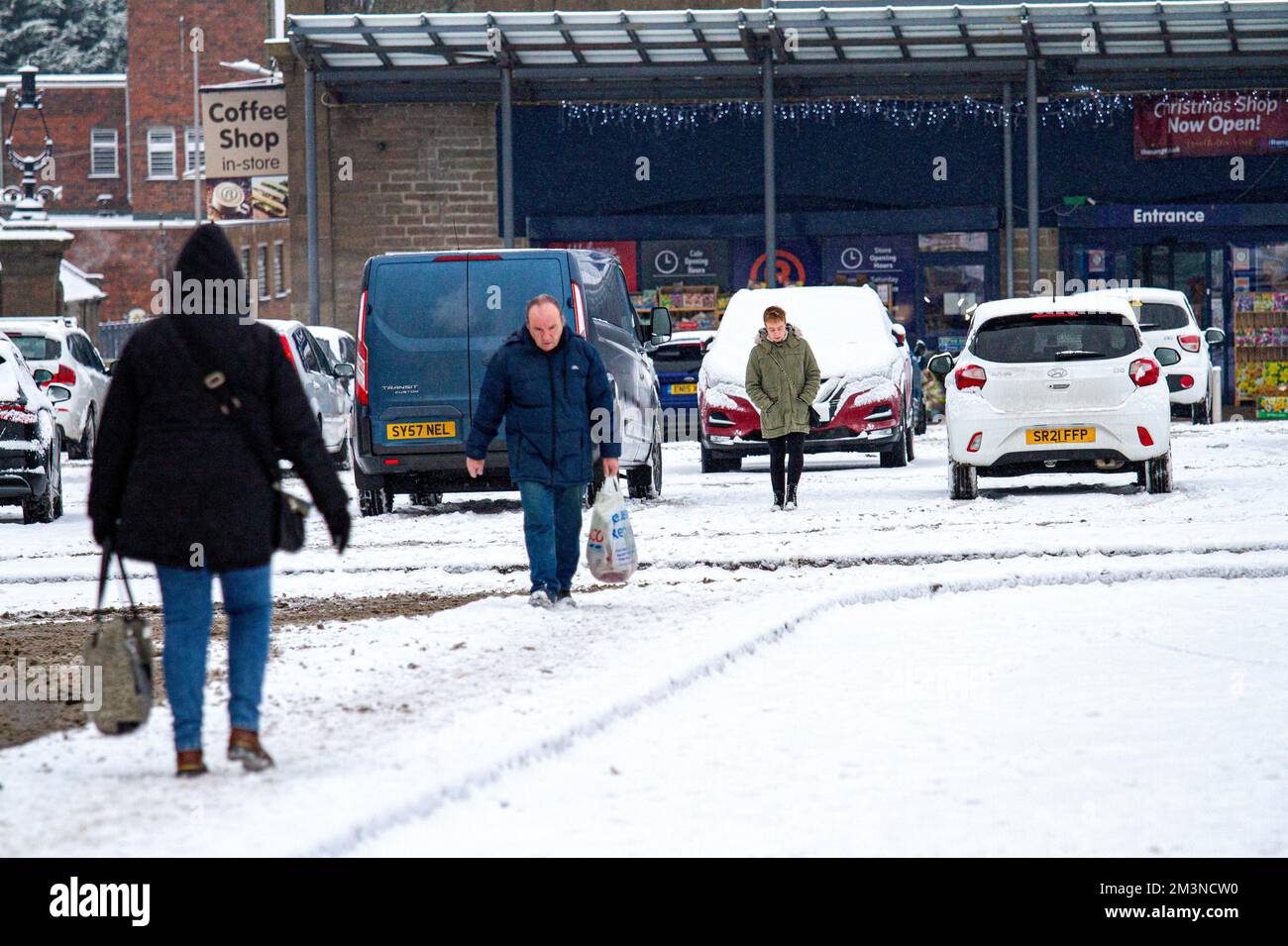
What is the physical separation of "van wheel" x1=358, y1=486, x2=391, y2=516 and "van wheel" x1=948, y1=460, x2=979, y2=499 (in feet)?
15.5

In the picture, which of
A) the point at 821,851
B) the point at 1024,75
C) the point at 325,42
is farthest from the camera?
the point at 1024,75

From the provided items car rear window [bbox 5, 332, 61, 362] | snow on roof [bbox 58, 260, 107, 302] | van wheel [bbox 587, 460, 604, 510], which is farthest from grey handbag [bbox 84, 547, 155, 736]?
snow on roof [bbox 58, 260, 107, 302]

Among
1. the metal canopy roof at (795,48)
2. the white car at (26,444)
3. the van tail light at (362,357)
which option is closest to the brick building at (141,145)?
the metal canopy roof at (795,48)

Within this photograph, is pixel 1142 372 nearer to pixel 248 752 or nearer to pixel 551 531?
pixel 551 531

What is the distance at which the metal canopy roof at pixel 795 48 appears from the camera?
1230 inches

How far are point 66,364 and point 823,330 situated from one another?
10.2 meters

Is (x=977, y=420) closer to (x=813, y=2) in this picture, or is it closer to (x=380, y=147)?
(x=813, y=2)

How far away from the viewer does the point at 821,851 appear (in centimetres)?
604

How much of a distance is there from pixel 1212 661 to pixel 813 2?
26.8m

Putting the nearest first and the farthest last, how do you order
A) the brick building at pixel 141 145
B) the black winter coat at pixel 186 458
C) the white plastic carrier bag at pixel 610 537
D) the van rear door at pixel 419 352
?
the black winter coat at pixel 186 458
the white plastic carrier bag at pixel 610 537
the van rear door at pixel 419 352
the brick building at pixel 141 145

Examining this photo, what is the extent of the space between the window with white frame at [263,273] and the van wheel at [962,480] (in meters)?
50.4

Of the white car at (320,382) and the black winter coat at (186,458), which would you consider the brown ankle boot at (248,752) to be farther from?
the white car at (320,382)
